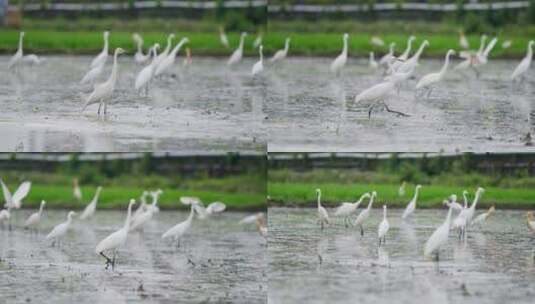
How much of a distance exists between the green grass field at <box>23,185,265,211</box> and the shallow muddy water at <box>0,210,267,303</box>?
0.19m

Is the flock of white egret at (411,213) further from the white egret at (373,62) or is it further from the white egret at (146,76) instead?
the white egret at (146,76)

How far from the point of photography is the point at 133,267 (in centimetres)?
780

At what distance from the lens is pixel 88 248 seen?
27.2 ft

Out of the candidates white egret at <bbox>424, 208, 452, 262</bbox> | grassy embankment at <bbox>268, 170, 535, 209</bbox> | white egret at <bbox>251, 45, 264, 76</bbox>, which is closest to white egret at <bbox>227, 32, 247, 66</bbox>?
white egret at <bbox>251, 45, 264, 76</bbox>

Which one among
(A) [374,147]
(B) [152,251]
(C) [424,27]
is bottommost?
(B) [152,251]

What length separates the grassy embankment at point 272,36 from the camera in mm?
8445

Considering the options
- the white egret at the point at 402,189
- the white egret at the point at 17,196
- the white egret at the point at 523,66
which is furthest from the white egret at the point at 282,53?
the white egret at the point at 17,196

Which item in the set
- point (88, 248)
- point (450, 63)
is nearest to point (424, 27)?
point (450, 63)

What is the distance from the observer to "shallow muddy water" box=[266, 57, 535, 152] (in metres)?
7.46

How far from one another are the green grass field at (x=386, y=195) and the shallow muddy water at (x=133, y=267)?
51cm

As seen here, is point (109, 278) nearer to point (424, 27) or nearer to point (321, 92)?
point (321, 92)

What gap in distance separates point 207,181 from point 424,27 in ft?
6.78

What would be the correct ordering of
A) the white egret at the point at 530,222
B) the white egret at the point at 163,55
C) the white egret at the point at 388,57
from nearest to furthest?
the white egret at the point at 530,222 < the white egret at the point at 388,57 < the white egret at the point at 163,55

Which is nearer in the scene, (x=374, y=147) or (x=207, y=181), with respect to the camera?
(x=374, y=147)
